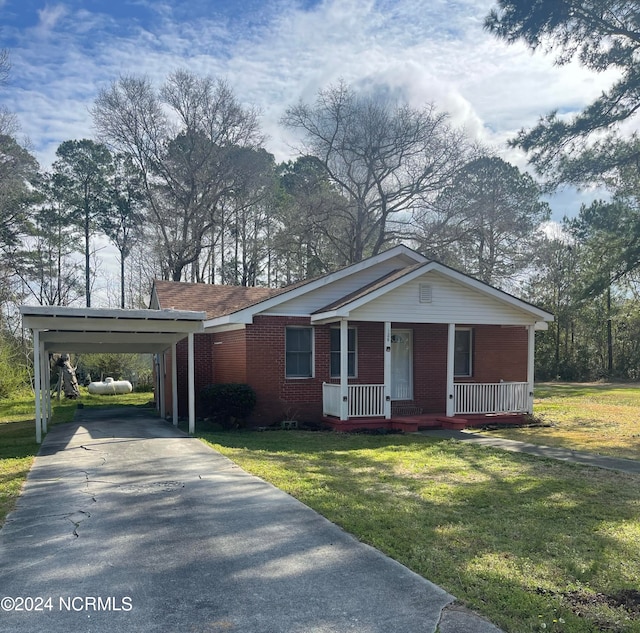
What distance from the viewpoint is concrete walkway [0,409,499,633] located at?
367cm

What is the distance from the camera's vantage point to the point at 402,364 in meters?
15.9

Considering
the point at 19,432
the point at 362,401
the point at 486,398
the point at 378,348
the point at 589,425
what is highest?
the point at 378,348

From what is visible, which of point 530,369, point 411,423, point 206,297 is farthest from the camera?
point 206,297

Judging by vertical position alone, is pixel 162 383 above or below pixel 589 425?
above

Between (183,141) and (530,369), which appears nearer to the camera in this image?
(530,369)

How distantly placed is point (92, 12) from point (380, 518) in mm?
10265

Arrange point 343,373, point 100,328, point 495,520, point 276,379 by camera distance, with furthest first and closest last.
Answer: point 276,379, point 343,373, point 100,328, point 495,520

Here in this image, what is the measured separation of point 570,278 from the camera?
3681 centimetres

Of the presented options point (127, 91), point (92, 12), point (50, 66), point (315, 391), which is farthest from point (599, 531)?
point (127, 91)

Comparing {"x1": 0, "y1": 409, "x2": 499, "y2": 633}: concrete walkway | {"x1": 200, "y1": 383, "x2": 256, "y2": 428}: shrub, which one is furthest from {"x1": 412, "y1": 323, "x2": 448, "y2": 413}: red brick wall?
{"x1": 0, "y1": 409, "x2": 499, "y2": 633}: concrete walkway

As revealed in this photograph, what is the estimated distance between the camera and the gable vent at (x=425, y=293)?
1435 cm

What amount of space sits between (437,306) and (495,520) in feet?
29.5

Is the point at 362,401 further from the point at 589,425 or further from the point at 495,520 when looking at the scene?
the point at 495,520

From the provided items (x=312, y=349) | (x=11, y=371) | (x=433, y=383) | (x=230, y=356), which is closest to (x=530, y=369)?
(x=433, y=383)
